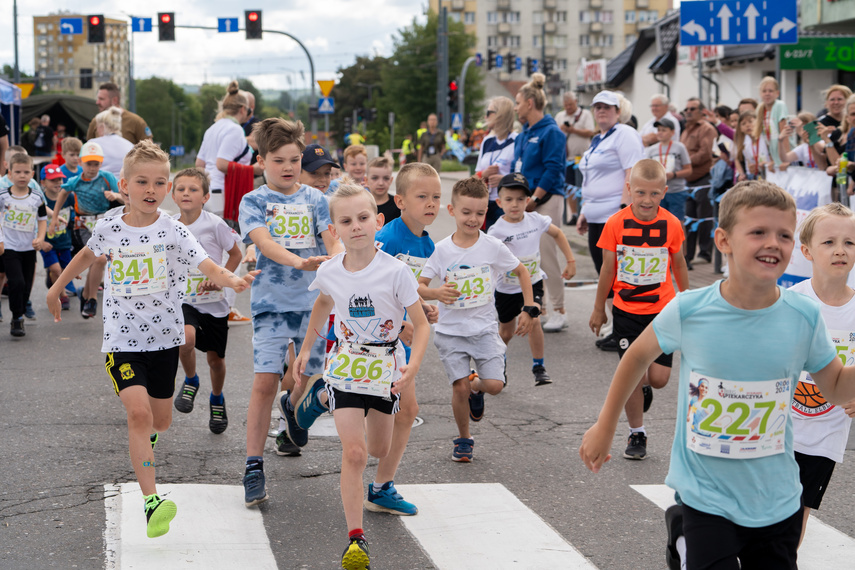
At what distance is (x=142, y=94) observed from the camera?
157625mm

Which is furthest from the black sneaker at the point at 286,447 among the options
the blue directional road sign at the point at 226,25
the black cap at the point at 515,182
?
the blue directional road sign at the point at 226,25

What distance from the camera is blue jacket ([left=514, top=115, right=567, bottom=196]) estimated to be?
32.9 ft

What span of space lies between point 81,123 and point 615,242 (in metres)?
27.1

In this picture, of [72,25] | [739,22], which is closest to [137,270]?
[739,22]

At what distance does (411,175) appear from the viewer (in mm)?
5723

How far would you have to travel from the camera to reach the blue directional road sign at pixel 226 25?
3901cm

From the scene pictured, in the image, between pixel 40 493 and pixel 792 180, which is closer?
pixel 40 493

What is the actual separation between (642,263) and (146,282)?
10.0 ft

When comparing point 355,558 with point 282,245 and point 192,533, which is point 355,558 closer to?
point 192,533

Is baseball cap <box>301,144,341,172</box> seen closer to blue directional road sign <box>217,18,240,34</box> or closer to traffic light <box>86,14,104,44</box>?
traffic light <box>86,14,104,44</box>

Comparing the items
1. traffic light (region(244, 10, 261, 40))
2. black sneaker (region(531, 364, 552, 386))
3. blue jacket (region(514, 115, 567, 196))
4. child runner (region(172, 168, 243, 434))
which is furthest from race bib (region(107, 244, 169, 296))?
traffic light (region(244, 10, 261, 40))

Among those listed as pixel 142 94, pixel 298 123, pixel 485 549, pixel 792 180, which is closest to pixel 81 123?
pixel 792 180

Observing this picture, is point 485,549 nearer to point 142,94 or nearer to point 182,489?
point 182,489

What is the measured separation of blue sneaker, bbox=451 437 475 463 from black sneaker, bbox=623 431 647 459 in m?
0.94
